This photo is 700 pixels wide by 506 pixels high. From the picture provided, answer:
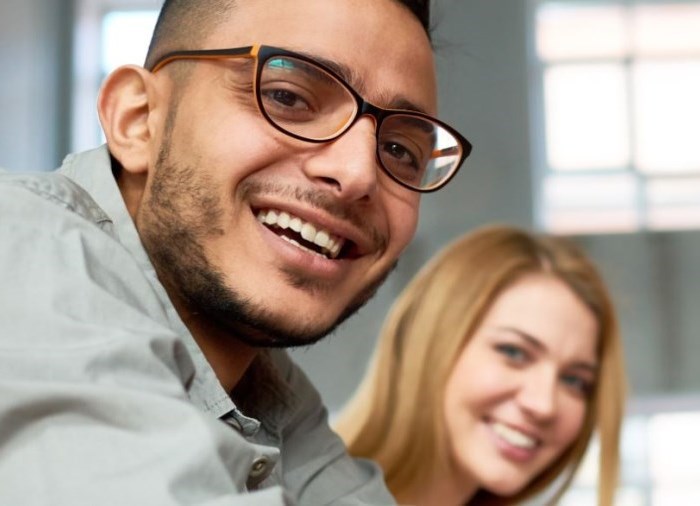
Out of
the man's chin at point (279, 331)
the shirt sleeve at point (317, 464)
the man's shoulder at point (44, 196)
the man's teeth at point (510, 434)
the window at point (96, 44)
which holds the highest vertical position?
the window at point (96, 44)

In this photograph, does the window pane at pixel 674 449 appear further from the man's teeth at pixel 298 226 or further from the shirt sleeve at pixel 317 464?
the man's teeth at pixel 298 226

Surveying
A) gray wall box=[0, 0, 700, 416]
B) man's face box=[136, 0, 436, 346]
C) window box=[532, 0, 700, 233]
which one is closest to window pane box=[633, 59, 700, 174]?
window box=[532, 0, 700, 233]

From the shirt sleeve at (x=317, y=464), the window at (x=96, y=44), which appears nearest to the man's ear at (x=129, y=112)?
the shirt sleeve at (x=317, y=464)

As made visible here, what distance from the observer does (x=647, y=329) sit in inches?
149

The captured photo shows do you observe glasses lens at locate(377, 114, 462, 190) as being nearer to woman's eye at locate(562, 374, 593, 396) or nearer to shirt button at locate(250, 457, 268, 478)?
shirt button at locate(250, 457, 268, 478)

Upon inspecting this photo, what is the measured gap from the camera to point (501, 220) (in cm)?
374

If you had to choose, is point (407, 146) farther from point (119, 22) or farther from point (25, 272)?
point (119, 22)

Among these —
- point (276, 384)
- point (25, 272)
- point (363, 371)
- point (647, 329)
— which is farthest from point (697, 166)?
point (25, 272)

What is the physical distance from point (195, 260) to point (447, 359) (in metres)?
1.05

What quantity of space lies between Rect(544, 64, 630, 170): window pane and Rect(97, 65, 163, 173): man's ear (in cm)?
307

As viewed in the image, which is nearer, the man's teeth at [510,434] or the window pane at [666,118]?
the man's teeth at [510,434]

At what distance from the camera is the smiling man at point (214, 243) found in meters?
0.60

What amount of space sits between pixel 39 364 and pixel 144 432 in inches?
2.9

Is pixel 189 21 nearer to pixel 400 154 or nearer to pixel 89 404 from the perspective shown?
pixel 400 154
